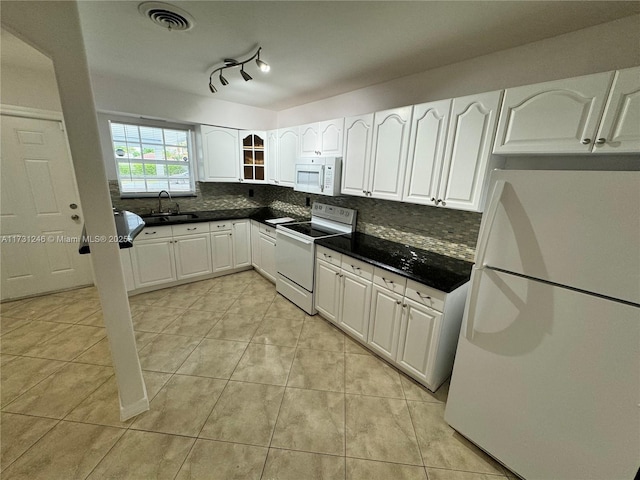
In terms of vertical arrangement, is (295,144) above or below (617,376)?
above

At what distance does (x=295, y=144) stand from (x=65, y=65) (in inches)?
91.1

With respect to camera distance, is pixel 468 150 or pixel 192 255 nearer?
pixel 468 150

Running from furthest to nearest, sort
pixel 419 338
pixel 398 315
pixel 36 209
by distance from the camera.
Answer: pixel 36 209
pixel 398 315
pixel 419 338

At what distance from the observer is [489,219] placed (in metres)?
1.30

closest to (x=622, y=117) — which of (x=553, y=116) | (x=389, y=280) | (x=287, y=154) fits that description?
(x=553, y=116)

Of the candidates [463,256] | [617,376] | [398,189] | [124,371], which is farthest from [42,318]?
[617,376]

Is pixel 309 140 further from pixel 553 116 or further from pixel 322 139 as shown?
pixel 553 116

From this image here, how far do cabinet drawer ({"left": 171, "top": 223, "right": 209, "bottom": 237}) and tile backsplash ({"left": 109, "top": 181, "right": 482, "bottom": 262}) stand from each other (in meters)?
0.57

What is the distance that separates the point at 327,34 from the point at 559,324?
7.06ft

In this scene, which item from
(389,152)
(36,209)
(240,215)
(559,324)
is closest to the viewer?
(559,324)

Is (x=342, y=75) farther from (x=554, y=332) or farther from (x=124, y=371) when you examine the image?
(x=124, y=371)

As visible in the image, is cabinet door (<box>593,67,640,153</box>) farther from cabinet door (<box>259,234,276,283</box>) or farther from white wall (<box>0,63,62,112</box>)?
white wall (<box>0,63,62,112</box>)

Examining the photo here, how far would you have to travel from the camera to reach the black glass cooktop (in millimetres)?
2837

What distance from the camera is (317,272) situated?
2734 mm
